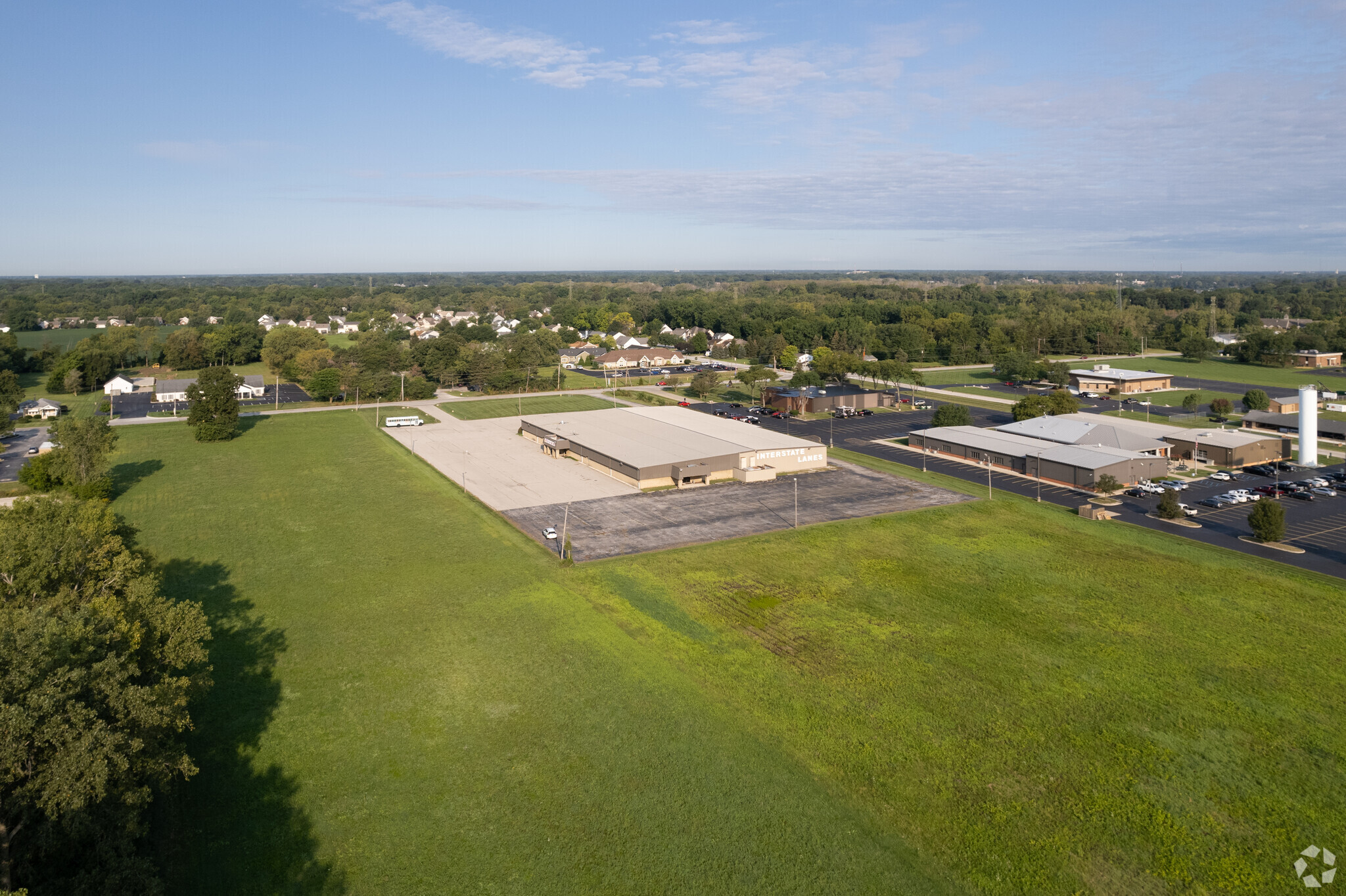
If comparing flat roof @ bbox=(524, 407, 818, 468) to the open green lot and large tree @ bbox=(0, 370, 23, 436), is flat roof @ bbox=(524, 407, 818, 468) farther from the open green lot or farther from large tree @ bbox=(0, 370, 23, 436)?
large tree @ bbox=(0, 370, 23, 436)

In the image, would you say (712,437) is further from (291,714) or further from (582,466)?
(291,714)

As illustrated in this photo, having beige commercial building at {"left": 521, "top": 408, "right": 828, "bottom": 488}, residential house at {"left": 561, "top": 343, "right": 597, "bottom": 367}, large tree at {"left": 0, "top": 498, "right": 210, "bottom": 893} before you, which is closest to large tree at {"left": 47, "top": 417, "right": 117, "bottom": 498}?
large tree at {"left": 0, "top": 498, "right": 210, "bottom": 893}

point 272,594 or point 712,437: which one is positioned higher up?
point 712,437

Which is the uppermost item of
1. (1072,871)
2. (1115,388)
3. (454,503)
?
(1115,388)

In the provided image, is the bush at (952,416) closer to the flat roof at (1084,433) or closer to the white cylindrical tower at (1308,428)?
the flat roof at (1084,433)

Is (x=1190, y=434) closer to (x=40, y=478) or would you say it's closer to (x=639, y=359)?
(x=639, y=359)

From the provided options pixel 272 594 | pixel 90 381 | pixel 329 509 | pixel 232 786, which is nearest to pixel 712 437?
pixel 329 509

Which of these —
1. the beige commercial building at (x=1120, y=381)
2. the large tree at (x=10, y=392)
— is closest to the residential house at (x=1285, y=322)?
the beige commercial building at (x=1120, y=381)

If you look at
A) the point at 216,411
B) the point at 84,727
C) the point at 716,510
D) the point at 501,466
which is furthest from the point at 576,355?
the point at 84,727
